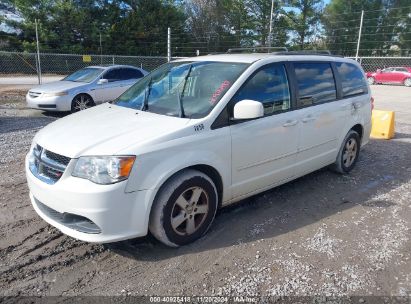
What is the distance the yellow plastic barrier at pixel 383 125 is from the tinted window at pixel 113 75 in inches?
289

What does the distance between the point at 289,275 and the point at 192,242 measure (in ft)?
3.15

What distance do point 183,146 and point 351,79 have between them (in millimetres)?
3423

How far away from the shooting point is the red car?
1062 inches

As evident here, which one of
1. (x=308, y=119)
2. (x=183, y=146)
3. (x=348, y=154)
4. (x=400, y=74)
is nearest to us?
(x=183, y=146)

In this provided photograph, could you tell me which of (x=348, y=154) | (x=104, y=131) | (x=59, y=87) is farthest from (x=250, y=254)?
(x=59, y=87)

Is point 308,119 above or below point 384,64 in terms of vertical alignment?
above

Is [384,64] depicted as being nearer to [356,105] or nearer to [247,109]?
[356,105]

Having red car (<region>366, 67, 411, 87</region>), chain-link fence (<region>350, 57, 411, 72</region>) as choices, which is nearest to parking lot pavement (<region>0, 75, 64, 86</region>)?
red car (<region>366, 67, 411, 87</region>)

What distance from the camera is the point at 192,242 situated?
3.58 m

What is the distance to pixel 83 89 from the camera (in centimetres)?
1048

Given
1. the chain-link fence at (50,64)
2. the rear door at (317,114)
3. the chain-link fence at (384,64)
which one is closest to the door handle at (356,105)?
the rear door at (317,114)

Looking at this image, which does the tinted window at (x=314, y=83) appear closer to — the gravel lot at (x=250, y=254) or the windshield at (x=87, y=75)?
the gravel lot at (x=250, y=254)

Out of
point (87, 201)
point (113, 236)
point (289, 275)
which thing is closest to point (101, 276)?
point (113, 236)

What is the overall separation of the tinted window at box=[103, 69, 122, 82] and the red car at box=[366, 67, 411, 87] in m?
23.3
